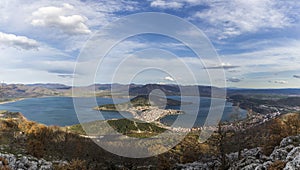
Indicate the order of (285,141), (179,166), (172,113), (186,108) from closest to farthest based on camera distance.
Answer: (285,141) < (179,166) < (186,108) < (172,113)

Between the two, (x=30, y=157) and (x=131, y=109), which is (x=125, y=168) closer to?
(x=30, y=157)

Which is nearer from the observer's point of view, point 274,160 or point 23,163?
point 274,160

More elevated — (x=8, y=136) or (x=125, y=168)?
(x=8, y=136)

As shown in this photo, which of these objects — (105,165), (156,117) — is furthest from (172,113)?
(105,165)

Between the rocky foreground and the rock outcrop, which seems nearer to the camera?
the rocky foreground

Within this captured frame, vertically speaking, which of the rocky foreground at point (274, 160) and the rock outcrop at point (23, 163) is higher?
the rocky foreground at point (274, 160)

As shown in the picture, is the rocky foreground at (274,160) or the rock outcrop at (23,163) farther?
the rock outcrop at (23,163)

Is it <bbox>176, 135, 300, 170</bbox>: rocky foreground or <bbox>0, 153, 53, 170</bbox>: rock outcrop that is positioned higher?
<bbox>176, 135, 300, 170</bbox>: rocky foreground

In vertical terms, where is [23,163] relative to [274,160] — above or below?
below
